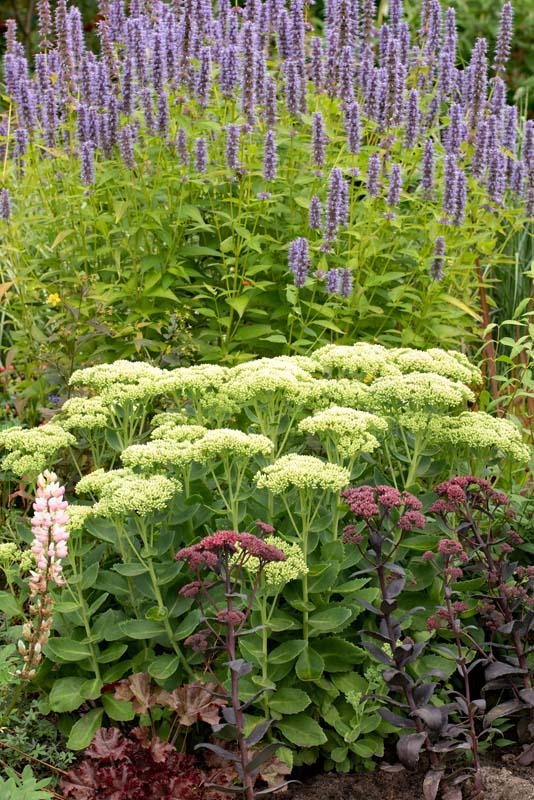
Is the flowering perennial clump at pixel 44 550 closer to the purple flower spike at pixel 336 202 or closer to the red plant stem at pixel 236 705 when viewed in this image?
the red plant stem at pixel 236 705

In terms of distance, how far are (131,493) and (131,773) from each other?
828mm

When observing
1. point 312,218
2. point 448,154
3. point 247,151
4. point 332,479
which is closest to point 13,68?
point 247,151

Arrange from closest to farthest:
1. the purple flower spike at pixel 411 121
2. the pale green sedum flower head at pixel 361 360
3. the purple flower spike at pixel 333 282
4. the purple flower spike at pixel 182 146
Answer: the pale green sedum flower head at pixel 361 360
the purple flower spike at pixel 333 282
the purple flower spike at pixel 182 146
the purple flower spike at pixel 411 121

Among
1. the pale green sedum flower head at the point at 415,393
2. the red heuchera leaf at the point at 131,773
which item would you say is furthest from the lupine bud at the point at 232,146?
the red heuchera leaf at the point at 131,773

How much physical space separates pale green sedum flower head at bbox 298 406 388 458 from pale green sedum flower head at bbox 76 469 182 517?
1.64 feet

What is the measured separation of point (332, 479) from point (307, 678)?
665 millimetres

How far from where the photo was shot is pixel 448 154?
18.7 feet

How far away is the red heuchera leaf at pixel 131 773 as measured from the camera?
303cm

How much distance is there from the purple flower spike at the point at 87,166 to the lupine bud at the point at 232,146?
0.75m

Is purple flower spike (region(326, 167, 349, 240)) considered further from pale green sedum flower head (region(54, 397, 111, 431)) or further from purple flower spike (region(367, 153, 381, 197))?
pale green sedum flower head (region(54, 397, 111, 431))

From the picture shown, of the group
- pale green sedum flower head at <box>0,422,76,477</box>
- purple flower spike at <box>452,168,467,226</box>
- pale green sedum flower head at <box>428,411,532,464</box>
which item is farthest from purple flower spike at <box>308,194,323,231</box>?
pale green sedum flower head at <box>0,422,76,477</box>

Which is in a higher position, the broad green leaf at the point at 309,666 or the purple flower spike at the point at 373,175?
the purple flower spike at the point at 373,175

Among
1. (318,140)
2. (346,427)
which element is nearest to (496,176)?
(318,140)

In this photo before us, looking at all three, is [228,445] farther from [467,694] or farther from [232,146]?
[232,146]
